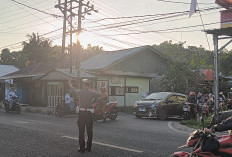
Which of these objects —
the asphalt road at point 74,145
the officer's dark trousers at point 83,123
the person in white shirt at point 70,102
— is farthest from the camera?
the person in white shirt at point 70,102

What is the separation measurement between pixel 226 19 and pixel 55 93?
15.1 meters

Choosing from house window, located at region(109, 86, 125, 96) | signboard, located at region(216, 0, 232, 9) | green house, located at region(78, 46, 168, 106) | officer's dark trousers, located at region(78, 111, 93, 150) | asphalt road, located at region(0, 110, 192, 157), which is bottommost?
asphalt road, located at region(0, 110, 192, 157)

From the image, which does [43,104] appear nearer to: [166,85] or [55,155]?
[166,85]

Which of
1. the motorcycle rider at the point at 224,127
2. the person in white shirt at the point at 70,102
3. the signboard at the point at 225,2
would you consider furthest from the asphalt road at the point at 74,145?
the person in white shirt at the point at 70,102

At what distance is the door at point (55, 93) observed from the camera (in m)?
21.4

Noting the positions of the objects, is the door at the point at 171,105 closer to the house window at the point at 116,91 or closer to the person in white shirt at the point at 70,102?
the person in white shirt at the point at 70,102

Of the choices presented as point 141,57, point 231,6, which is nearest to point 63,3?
point 141,57

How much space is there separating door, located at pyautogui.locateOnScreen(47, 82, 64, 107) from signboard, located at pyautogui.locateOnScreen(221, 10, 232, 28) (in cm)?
1357

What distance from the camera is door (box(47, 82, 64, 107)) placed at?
21420 mm

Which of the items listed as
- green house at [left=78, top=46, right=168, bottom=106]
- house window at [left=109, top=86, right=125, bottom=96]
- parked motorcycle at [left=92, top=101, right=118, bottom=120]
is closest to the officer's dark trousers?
parked motorcycle at [left=92, top=101, right=118, bottom=120]

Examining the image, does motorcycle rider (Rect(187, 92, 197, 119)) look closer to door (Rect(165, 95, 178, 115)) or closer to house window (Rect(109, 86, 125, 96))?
door (Rect(165, 95, 178, 115))

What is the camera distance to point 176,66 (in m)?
23.2

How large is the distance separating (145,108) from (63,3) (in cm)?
1217

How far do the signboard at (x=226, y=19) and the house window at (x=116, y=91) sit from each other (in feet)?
45.8
